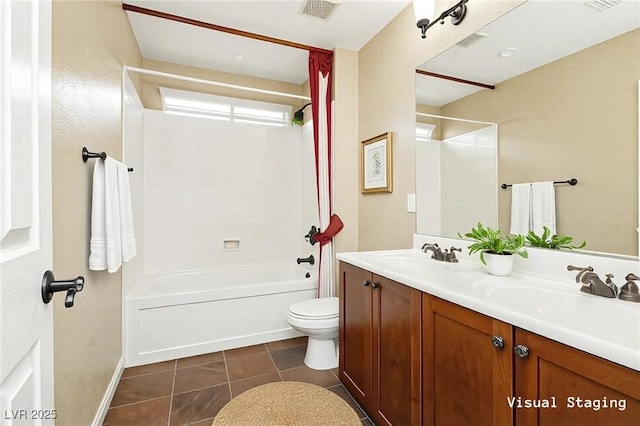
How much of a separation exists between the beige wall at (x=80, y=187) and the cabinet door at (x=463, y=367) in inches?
55.0

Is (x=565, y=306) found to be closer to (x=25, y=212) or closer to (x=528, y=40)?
(x=528, y=40)

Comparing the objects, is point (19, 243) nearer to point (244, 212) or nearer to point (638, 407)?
point (638, 407)

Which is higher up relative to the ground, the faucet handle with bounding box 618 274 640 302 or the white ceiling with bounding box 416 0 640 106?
the white ceiling with bounding box 416 0 640 106

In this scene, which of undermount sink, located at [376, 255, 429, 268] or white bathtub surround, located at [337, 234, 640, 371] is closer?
white bathtub surround, located at [337, 234, 640, 371]

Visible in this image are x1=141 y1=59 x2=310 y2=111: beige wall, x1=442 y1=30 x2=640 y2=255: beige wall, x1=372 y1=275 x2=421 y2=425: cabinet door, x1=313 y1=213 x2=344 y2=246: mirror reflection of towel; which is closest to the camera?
x1=442 y1=30 x2=640 y2=255: beige wall

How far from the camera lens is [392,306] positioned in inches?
55.2

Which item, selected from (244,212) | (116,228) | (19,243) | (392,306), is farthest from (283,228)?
(19,243)

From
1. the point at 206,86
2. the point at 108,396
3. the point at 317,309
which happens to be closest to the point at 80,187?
→ the point at 108,396

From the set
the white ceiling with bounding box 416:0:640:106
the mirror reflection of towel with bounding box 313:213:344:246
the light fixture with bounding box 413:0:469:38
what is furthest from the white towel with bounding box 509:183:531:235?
the mirror reflection of towel with bounding box 313:213:344:246

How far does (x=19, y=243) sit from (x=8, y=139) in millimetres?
199

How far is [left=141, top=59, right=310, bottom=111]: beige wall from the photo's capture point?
300 centimetres

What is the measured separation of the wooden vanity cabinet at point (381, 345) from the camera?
4.14ft

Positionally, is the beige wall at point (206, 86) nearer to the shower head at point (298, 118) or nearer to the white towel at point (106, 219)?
the shower head at point (298, 118)

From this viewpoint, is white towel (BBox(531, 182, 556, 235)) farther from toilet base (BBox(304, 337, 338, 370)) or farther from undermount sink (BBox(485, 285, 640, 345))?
toilet base (BBox(304, 337, 338, 370))
